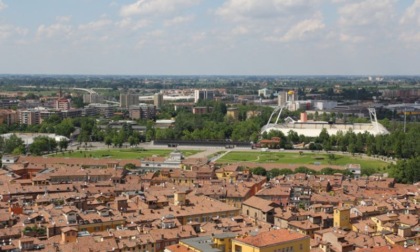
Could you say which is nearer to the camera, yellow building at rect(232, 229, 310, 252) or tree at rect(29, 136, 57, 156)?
yellow building at rect(232, 229, 310, 252)

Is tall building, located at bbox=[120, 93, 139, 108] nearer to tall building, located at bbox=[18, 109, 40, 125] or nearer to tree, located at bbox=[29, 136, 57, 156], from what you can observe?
tall building, located at bbox=[18, 109, 40, 125]

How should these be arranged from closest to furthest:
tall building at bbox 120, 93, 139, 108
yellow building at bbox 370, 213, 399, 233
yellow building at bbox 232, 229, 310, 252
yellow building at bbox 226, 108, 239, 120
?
yellow building at bbox 232, 229, 310, 252, yellow building at bbox 370, 213, 399, 233, yellow building at bbox 226, 108, 239, 120, tall building at bbox 120, 93, 139, 108

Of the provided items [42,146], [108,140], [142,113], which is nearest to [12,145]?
[42,146]

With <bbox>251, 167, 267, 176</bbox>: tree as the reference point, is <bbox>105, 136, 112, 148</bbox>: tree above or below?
below

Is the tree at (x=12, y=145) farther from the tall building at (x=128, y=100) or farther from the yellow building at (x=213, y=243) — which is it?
the tall building at (x=128, y=100)

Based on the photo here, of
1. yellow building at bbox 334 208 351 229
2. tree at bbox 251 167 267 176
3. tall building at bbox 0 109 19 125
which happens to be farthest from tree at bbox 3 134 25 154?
yellow building at bbox 334 208 351 229

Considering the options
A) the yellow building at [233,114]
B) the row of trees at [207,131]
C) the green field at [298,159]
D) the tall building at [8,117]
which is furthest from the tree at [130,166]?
the yellow building at [233,114]
